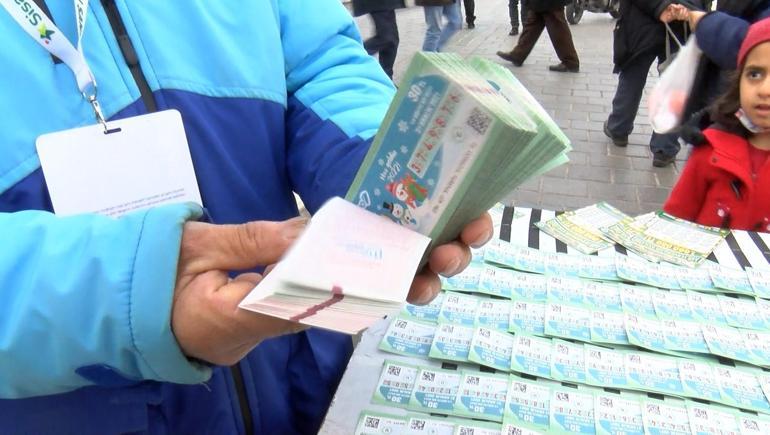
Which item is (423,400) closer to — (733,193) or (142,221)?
(142,221)

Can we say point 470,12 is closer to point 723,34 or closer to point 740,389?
point 723,34

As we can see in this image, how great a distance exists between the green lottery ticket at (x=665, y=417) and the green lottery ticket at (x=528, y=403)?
0.15 meters

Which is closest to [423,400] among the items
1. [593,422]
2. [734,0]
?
[593,422]

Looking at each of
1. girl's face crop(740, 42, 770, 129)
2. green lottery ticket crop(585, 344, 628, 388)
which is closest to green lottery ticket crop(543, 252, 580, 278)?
green lottery ticket crop(585, 344, 628, 388)

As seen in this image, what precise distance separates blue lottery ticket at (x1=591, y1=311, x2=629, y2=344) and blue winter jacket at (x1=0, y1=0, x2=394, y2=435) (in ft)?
1.53

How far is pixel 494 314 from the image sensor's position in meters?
1.09

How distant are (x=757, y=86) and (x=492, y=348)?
1.23 meters

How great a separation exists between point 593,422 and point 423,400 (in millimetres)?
258

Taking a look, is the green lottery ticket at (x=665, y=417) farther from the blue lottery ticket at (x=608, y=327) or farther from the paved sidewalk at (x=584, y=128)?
the paved sidewalk at (x=584, y=128)

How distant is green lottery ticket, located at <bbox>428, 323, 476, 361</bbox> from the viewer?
3.25ft

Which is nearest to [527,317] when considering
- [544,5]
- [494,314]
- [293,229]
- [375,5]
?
[494,314]

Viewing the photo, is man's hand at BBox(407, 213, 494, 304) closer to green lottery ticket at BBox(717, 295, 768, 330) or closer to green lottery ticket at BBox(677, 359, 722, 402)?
green lottery ticket at BBox(677, 359, 722, 402)

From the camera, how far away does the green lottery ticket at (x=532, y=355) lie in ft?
3.14

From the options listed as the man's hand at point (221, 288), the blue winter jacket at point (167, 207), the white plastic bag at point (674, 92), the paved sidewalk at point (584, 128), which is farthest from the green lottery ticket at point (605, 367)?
the paved sidewalk at point (584, 128)
